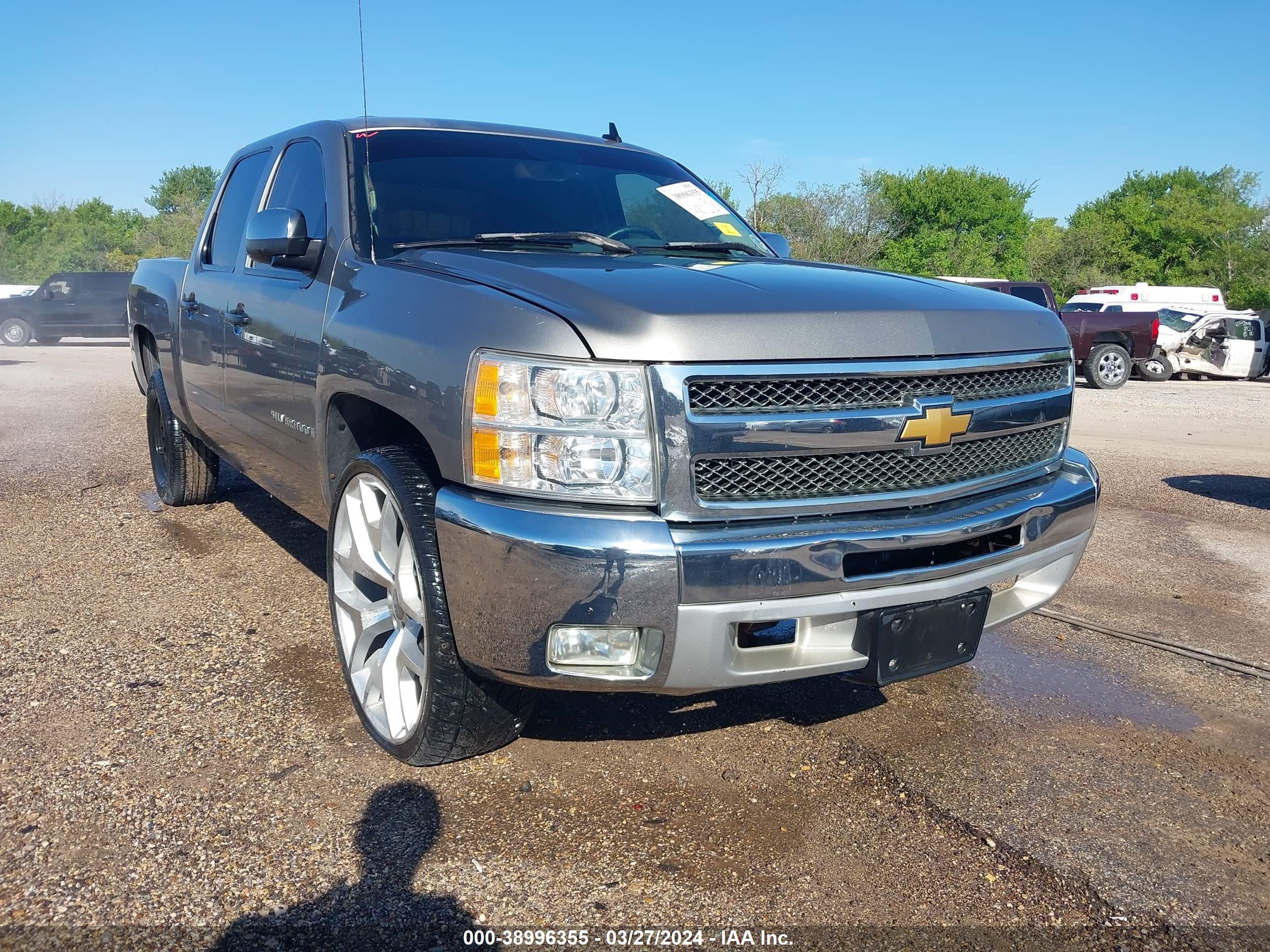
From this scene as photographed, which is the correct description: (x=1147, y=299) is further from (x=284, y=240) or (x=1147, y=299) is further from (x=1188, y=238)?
(x=1188, y=238)

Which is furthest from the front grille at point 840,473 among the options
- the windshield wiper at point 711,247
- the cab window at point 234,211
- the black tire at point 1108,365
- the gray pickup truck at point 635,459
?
the black tire at point 1108,365

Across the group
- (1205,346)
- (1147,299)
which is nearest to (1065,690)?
(1205,346)

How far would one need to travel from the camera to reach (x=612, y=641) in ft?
7.83

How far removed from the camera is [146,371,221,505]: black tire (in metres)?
5.68

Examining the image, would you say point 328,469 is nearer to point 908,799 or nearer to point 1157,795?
point 908,799

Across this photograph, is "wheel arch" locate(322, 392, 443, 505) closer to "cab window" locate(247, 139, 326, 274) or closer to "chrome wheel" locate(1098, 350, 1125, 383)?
"cab window" locate(247, 139, 326, 274)

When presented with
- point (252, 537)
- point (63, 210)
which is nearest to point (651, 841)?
point (252, 537)

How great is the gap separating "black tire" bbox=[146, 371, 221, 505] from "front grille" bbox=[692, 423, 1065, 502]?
12.9ft

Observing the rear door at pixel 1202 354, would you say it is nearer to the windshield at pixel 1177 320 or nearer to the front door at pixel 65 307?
the windshield at pixel 1177 320

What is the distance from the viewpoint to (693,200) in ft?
13.6

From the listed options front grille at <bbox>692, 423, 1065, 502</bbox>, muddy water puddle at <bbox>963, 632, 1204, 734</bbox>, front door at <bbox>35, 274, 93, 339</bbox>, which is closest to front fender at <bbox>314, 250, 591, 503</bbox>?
front grille at <bbox>692, 423, 1065, 502</bbox>

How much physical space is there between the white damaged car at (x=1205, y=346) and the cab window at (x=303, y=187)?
61.7ft

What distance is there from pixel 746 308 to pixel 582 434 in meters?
0.51

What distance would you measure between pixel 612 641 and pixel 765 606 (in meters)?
0.36
